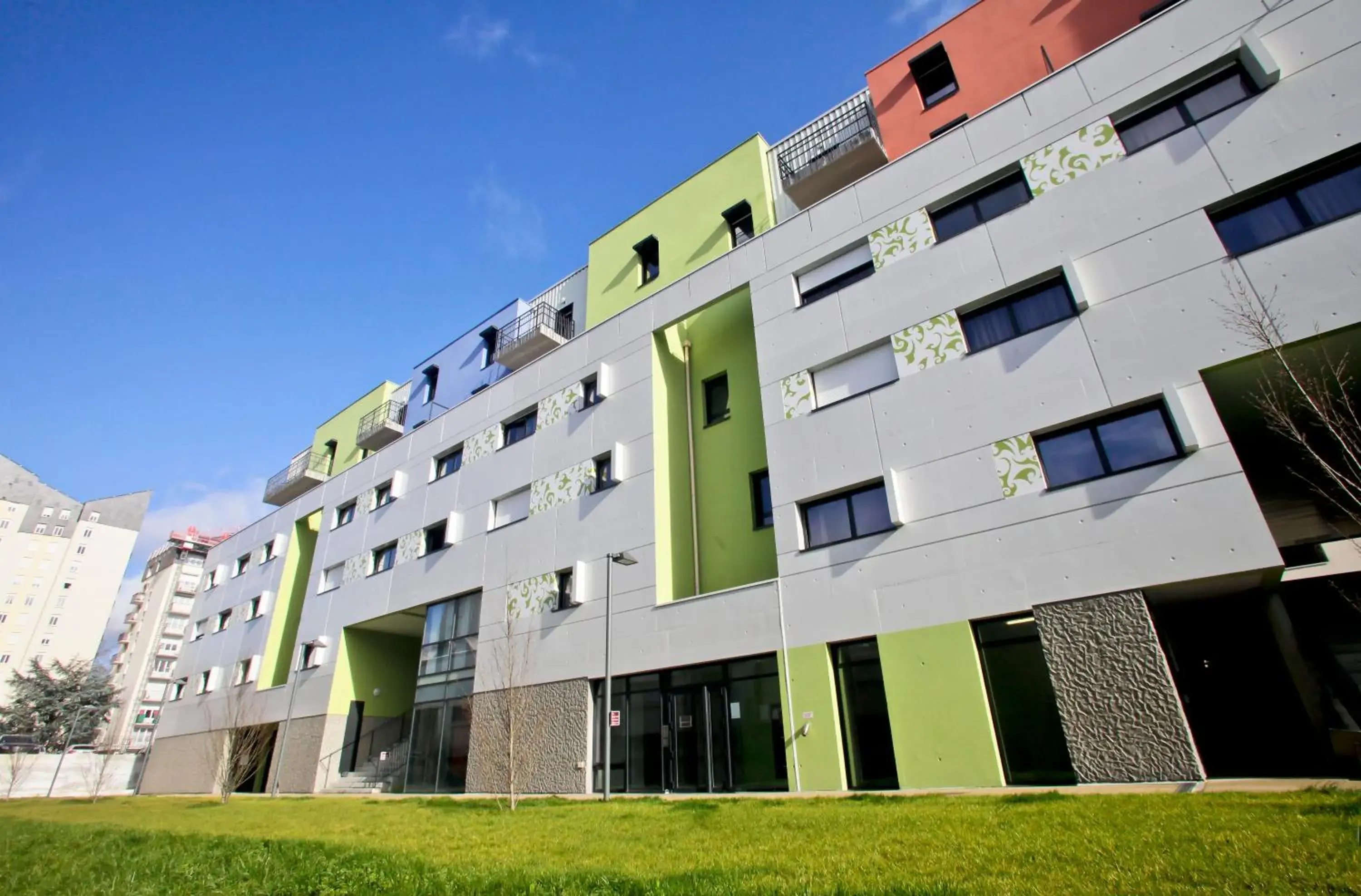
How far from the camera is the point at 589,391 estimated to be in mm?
21281

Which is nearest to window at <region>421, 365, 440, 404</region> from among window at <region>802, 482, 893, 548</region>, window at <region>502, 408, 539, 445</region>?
window at <region>502, 408, 539, 445</region>

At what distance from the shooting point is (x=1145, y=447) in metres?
11.2

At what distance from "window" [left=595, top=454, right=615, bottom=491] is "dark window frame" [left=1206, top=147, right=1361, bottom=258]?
14213mm

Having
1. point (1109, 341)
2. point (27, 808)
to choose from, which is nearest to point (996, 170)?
point (1109, 341)

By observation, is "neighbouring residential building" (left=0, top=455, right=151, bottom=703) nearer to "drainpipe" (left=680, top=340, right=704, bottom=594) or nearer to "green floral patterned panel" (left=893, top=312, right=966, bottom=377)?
"drainpipe" (left=680, top=340, right=704, bottom=594)

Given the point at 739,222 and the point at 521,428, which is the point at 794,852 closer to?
the point at 739,222

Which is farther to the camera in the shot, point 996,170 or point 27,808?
point 27,808

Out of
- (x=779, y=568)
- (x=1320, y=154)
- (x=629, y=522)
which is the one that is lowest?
(x=779, y=568)

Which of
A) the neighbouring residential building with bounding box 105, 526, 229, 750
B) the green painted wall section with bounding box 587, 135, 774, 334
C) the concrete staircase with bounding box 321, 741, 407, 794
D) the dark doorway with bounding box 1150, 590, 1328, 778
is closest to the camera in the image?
the dark doorway with bounding box 1150, 590, 1328, 778

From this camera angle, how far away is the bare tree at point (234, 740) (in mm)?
23938

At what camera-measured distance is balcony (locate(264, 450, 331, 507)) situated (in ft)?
114

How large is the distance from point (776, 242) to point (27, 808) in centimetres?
3055

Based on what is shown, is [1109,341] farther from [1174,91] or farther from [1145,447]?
[1174,91]

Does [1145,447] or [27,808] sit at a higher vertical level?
[1145,447]
